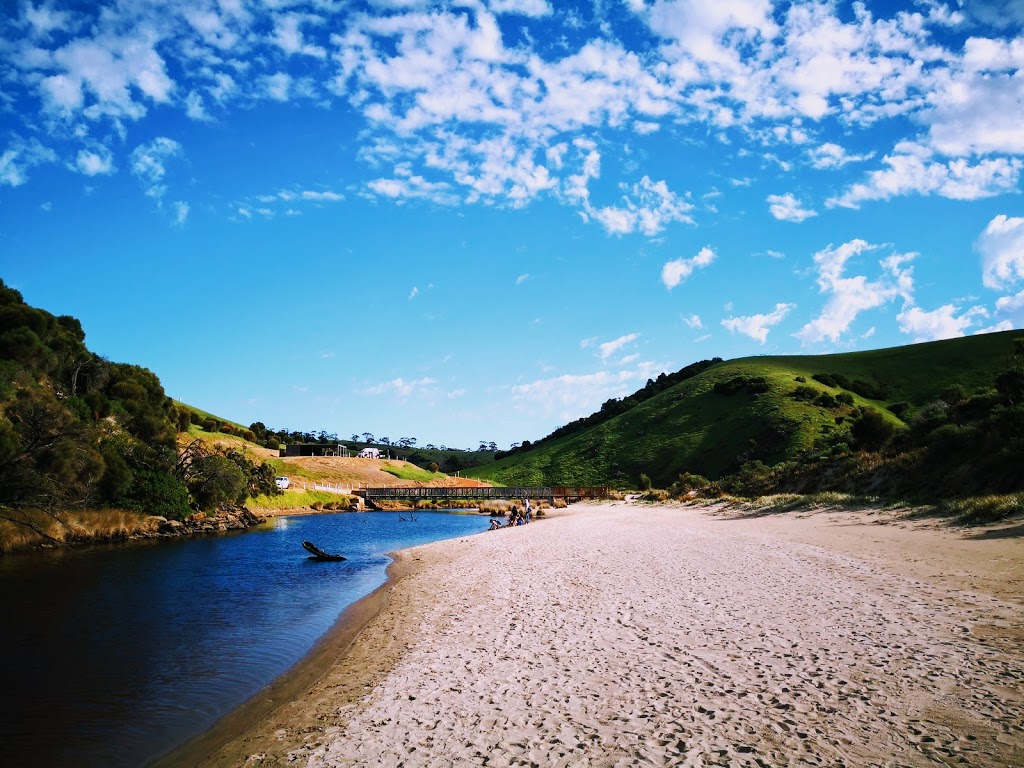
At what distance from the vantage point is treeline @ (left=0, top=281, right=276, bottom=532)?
1169 inches

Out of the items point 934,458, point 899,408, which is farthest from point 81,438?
point 899,408

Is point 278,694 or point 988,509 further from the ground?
point 988,509

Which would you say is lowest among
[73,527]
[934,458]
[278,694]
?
[278,694]

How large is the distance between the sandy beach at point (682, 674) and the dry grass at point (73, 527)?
2398 cm

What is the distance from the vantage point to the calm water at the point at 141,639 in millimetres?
8844

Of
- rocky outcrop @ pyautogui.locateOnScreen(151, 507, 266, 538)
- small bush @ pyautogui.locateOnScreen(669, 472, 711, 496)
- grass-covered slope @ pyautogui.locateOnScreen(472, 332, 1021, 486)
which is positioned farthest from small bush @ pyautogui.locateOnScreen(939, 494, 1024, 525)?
grass-covered slope @ pyautogui.locateOnScreen(472, 332, 1021, 486)

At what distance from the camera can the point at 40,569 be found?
23.5 metres

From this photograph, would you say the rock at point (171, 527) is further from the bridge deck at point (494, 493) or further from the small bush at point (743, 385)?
the small bush at point (743, 385)

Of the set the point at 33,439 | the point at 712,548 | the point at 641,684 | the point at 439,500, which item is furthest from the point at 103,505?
the point at 439,500

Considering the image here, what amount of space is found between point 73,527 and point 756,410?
84918 mm

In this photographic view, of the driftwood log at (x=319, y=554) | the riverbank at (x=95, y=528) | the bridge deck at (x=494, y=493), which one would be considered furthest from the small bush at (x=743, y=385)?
the driftwood log at (x=319, y=554)

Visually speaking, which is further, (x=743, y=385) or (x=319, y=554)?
(x=743, y=385)

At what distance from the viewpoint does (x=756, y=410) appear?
292ft

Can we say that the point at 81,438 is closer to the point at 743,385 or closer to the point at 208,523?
the point at 208,523
